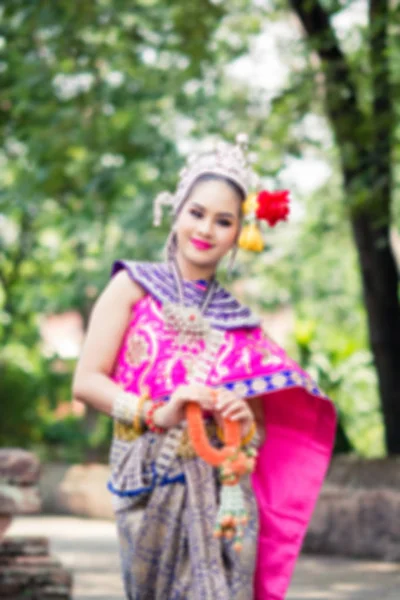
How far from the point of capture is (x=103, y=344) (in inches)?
163

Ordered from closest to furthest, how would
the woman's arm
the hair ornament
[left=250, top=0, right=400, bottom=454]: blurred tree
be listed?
the woman's arm, the hair ornament, [left=250, top=0, right=400, bottom=454]: blurred tree

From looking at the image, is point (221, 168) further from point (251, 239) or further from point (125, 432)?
point (125, 432)

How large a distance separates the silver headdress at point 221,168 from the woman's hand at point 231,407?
75 centimetres

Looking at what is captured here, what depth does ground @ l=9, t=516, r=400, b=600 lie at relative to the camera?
23.5 feet

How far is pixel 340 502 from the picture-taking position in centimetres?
941

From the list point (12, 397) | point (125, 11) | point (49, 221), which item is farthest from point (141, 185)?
point (12, 397)

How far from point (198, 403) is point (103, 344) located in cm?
46

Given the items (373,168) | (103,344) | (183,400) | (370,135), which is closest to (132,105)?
(370,135)

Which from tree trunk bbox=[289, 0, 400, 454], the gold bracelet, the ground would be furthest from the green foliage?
the gold bracelet

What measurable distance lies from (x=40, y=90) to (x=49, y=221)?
4.62 m

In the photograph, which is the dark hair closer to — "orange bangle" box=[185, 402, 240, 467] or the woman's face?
the woman's face

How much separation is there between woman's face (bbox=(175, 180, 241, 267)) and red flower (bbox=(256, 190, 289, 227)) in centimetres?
7

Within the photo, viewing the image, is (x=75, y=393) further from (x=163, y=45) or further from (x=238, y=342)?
(x=163, y=45)

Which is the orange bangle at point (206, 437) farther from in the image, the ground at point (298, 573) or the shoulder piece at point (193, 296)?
the ground at point (298, 573)
